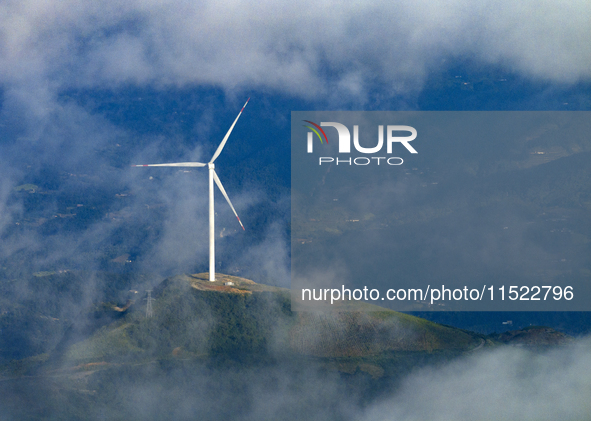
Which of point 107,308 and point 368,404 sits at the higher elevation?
point 107,308

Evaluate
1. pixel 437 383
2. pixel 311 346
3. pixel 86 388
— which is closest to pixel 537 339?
pixel 437 383

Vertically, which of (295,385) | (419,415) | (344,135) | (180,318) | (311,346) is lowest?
(419,415)

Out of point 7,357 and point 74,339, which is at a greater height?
point 74,339

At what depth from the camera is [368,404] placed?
134500mm

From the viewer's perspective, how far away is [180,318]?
137 meters

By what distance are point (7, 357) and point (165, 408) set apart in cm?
8233

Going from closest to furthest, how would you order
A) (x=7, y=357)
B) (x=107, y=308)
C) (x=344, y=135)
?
(x=344, y=135), (x=107, y=308), (x=7, y=357)

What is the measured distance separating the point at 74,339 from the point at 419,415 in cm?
9839

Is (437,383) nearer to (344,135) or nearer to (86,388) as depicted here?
(344,135)

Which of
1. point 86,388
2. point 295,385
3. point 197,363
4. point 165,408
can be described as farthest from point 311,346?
point 86,388

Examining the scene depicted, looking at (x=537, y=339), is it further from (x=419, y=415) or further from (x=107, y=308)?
(x=107, y=308)

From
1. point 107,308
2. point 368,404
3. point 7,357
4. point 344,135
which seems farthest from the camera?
point 7,357

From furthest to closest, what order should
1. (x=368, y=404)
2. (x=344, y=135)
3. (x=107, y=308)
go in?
1. (x=107, y=308)
2. (x=368, y=404)
3. (x=344, y=135)

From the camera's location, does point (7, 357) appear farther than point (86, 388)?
Yes
